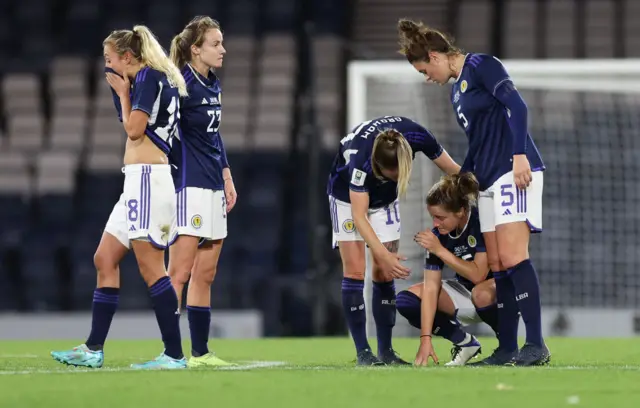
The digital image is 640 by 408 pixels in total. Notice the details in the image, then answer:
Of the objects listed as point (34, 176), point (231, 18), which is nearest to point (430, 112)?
point (34, 176)

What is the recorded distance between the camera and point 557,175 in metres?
10.9

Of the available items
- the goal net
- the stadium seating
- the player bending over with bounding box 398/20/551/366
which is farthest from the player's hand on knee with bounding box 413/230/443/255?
the stadium seating

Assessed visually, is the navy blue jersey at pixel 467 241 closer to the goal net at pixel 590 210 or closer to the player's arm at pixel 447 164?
the player's arm at pixel 447 164

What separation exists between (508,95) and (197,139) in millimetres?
1544

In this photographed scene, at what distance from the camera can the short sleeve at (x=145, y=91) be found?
5.22 m

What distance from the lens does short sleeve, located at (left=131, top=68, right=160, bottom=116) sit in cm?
522

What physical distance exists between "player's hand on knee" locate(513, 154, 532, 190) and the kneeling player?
0.24 metres

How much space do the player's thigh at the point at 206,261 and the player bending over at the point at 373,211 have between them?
619 millimetres

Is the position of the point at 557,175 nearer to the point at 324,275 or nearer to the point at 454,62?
the point at 324,275

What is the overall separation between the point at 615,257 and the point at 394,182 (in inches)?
215

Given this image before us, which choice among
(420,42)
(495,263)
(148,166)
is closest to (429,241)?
(495,263)

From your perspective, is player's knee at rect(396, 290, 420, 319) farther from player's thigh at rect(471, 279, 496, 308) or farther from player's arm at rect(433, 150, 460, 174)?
player's arm at rect(433, 150, 460, 174)

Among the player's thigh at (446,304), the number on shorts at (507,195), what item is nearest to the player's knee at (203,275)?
the player's thigh at (446,304)

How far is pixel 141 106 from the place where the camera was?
5.21 metres
